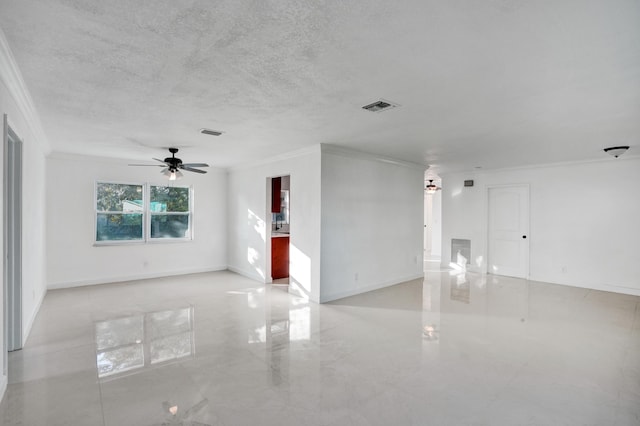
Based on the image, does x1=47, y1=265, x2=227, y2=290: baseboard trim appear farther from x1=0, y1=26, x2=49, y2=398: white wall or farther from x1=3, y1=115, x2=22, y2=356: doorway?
x1=3, y1=115, x2=22, y2=356: doorway

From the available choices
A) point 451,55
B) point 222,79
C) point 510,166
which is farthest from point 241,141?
point 510,166

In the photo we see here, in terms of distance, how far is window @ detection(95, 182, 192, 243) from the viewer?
660 centimetres

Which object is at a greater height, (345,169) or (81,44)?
(81,44)

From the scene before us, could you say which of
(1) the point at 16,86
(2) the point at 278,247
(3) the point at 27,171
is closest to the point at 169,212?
A: (2) the point at 278,247

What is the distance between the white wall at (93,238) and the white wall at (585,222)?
22.4 feet

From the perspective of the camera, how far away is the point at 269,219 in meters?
6.65

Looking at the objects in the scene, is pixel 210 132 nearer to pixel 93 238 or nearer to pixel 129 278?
pixel 93 238

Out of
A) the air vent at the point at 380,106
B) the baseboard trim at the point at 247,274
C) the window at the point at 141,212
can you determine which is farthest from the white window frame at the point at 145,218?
the air vent at the point at 380,106

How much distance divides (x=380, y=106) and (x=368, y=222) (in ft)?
9.62

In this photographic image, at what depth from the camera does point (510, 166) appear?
23.1 feet

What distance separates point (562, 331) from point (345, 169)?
3.65 m

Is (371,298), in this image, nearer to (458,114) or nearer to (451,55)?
(458,114)

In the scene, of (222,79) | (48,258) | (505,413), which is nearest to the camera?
(505,413)

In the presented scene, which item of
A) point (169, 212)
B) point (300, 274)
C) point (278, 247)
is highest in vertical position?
point (169, 212)
